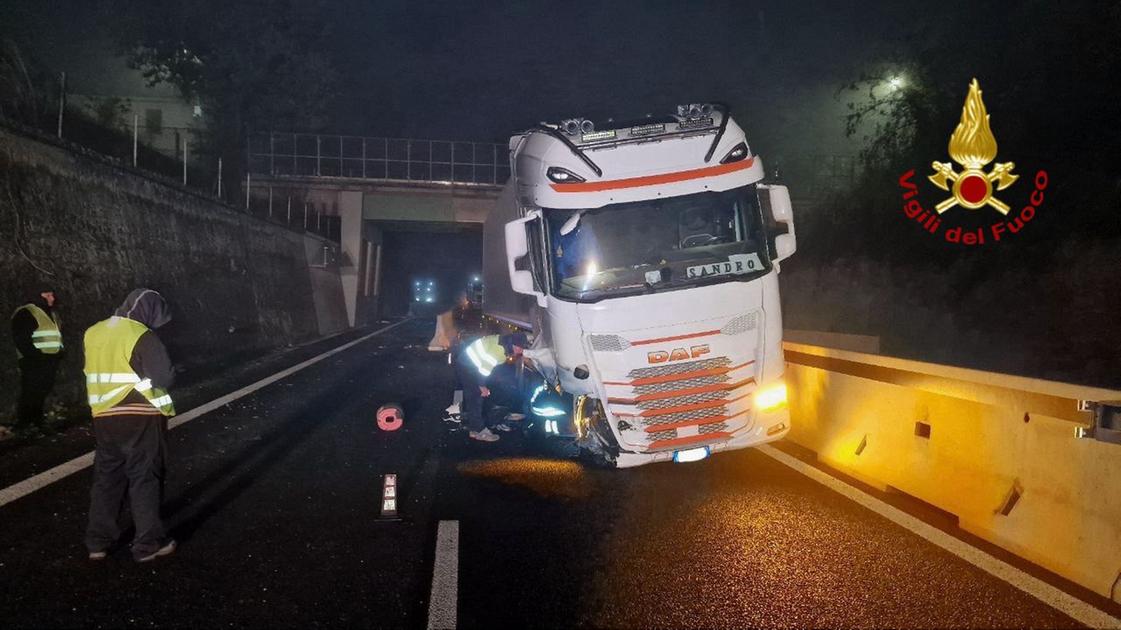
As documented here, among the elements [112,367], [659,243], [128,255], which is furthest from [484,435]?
[128,255]

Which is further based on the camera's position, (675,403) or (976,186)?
(976,186)

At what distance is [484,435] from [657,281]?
123 inches

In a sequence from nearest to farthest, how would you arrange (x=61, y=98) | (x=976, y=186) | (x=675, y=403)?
(x=675, y=403) < (x=61, y=98) < (x=976, y=186)

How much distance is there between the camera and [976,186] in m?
16.6

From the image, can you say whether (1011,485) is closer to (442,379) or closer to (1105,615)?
(1105,615)

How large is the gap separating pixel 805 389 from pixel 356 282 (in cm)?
3024

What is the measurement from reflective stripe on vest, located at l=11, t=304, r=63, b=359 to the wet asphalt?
144 centimetres

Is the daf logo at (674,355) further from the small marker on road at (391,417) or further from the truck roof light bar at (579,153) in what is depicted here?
the small marker on road at (391,417)

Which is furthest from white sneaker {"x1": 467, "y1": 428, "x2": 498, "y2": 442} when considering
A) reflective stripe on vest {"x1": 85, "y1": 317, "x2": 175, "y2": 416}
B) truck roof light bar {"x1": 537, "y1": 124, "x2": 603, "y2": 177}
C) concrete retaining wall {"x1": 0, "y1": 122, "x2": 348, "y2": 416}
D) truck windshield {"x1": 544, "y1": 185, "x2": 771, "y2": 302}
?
concrete retaining wall {"x1": 0, "y1": 122, "x2": 348, "y2": 416}

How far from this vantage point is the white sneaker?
8523 millimetres

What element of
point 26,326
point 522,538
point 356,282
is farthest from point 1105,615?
point 356,282

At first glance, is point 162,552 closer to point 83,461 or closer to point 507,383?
point 83,461

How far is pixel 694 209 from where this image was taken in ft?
22.7

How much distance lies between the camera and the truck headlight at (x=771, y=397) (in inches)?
257
